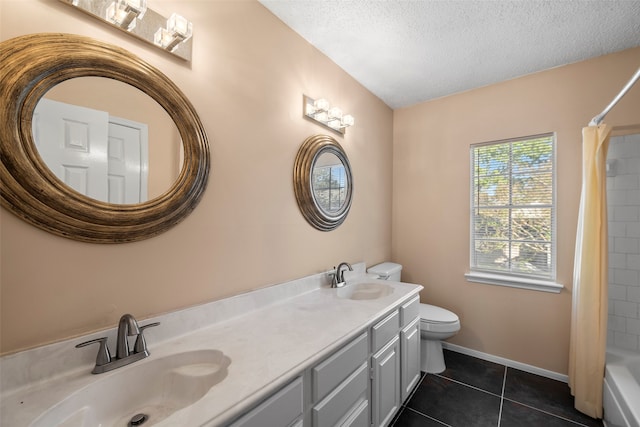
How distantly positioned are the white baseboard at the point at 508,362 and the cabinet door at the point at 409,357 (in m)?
0.78

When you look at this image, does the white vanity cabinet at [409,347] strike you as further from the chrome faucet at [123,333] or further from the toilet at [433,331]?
the chrome faucet at [123,333]

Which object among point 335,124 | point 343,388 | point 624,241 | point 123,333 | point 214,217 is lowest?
point 343,388

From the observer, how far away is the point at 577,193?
6.96ft

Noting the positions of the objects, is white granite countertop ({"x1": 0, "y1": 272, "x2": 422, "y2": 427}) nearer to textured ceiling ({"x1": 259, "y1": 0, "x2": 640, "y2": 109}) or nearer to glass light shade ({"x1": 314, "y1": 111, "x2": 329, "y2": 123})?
glass light shade ({"x1": 314, "y1": 111, "x2": 329, "y2": 123})

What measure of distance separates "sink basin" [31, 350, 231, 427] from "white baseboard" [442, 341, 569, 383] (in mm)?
2476

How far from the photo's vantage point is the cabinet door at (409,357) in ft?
5.89

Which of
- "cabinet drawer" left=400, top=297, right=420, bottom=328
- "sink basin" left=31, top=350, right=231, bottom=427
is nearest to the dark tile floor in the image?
"cabinet drawer" left=400, top=297, right=420, bottom=328

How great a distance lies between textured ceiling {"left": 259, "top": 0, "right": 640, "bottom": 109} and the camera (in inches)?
62.5

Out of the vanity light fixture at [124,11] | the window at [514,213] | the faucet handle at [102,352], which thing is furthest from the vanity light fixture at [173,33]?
the window at [514,213]

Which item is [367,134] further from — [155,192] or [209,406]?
[209,406]

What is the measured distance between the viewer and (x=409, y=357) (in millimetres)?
1878

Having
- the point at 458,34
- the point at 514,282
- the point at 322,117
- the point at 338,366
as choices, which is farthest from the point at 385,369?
the point at 458,34

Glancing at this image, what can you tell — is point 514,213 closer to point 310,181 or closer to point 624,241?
point 624,241

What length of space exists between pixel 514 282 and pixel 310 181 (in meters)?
2.02
